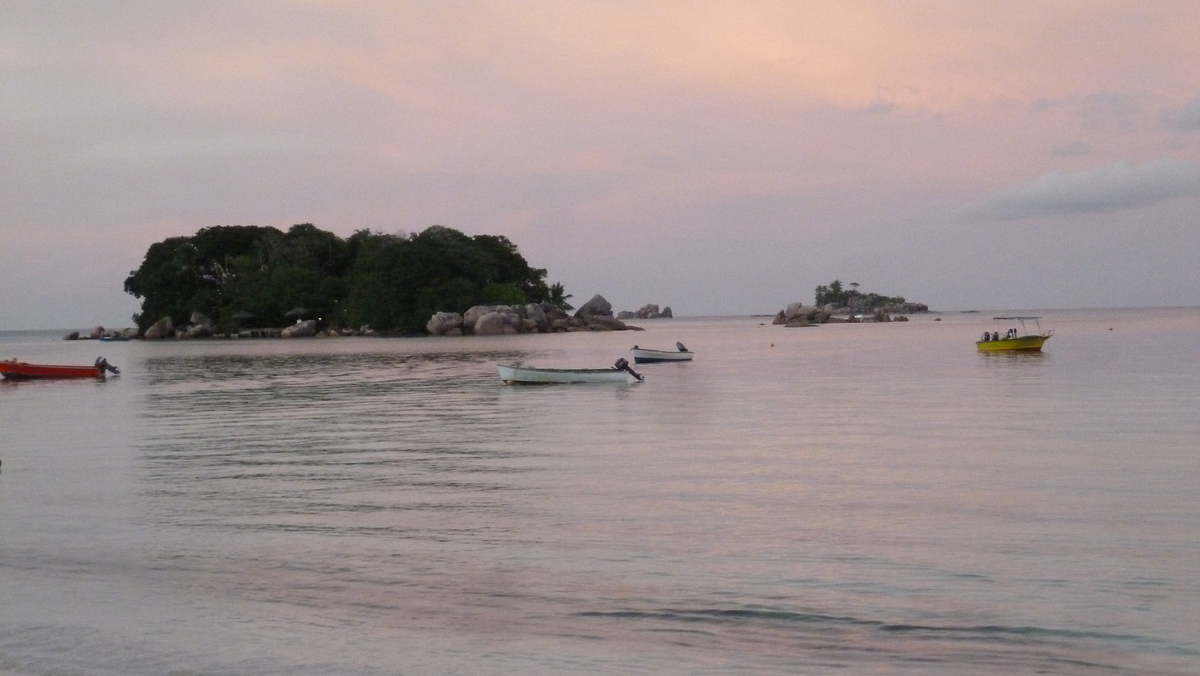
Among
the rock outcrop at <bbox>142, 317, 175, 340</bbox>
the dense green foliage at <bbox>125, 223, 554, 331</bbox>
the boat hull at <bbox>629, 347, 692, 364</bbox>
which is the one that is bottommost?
the boat hull at <bbox>629, 347, 692, 364</bbox>

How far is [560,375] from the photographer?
132 feet

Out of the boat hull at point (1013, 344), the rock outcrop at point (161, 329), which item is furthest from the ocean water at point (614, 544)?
the rock outcrop at point (161, 329)

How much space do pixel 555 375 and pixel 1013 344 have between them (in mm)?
28242

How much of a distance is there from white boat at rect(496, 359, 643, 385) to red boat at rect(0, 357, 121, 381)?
23.2 m

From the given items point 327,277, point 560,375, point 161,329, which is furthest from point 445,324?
point 560,375

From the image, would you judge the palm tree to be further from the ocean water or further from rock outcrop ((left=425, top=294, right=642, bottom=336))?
the ocean water

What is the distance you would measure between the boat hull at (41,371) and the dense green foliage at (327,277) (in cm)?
5877

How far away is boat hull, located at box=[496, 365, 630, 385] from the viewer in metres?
39.6

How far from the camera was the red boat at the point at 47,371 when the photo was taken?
51312mm

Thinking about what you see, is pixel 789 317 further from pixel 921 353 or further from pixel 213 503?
pixel 213 503

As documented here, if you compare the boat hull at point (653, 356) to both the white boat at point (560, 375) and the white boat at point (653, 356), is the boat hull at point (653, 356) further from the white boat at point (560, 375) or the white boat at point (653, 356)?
the white boat at point (560, 375)

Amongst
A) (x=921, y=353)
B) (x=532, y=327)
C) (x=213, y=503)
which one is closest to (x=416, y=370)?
(x=921, y=353)

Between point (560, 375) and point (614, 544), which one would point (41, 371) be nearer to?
point (560, 375)

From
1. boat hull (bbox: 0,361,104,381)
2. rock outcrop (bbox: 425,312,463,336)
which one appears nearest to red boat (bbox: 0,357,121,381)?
boat hull (bbox: 0,361,104,381)
